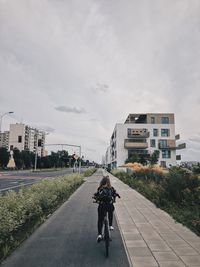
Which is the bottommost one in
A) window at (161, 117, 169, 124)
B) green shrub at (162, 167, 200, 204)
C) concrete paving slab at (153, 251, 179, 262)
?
concrete paving slab at (153, 251, 179, 262)

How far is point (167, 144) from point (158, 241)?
71311 millimetres

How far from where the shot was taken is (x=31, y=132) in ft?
600

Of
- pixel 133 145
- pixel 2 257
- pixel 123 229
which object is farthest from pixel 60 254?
pixel 133 145

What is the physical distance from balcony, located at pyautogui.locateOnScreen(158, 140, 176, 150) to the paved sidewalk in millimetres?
66751

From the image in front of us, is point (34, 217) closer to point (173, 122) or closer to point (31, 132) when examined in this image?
point (173, 122)

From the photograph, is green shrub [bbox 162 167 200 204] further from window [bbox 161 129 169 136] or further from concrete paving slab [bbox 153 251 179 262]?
window [bbox 161 129 169 136]

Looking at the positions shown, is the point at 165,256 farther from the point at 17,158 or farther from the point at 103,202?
the point at 17,158

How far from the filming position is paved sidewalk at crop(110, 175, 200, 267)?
5336 millimetres

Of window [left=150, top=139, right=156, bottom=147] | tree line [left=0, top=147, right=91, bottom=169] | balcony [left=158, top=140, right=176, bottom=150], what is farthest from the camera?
tree line [left=0, top=147, right=91, bottom=169]

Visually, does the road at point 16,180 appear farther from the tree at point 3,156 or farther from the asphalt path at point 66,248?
the tree at point 3,156

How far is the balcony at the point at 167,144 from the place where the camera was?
75438 mm

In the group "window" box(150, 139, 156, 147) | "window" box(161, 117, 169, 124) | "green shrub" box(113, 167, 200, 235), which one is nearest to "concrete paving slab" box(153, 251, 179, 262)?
"green shrub" box(113, 167, 200, 235)

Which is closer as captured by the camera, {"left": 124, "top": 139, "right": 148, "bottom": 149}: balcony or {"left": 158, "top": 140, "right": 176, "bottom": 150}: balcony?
{"left": 124, "top": 139, "right": 148, "bottom": 149}: balcony

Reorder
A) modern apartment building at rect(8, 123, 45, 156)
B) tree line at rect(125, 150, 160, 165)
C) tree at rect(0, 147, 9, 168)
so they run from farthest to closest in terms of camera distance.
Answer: modern apartment building at rect(8, 123, 45, 156) → tree at rect(0, 147, 9, 168) → tree line at rect(125, 150, 160, 165)
